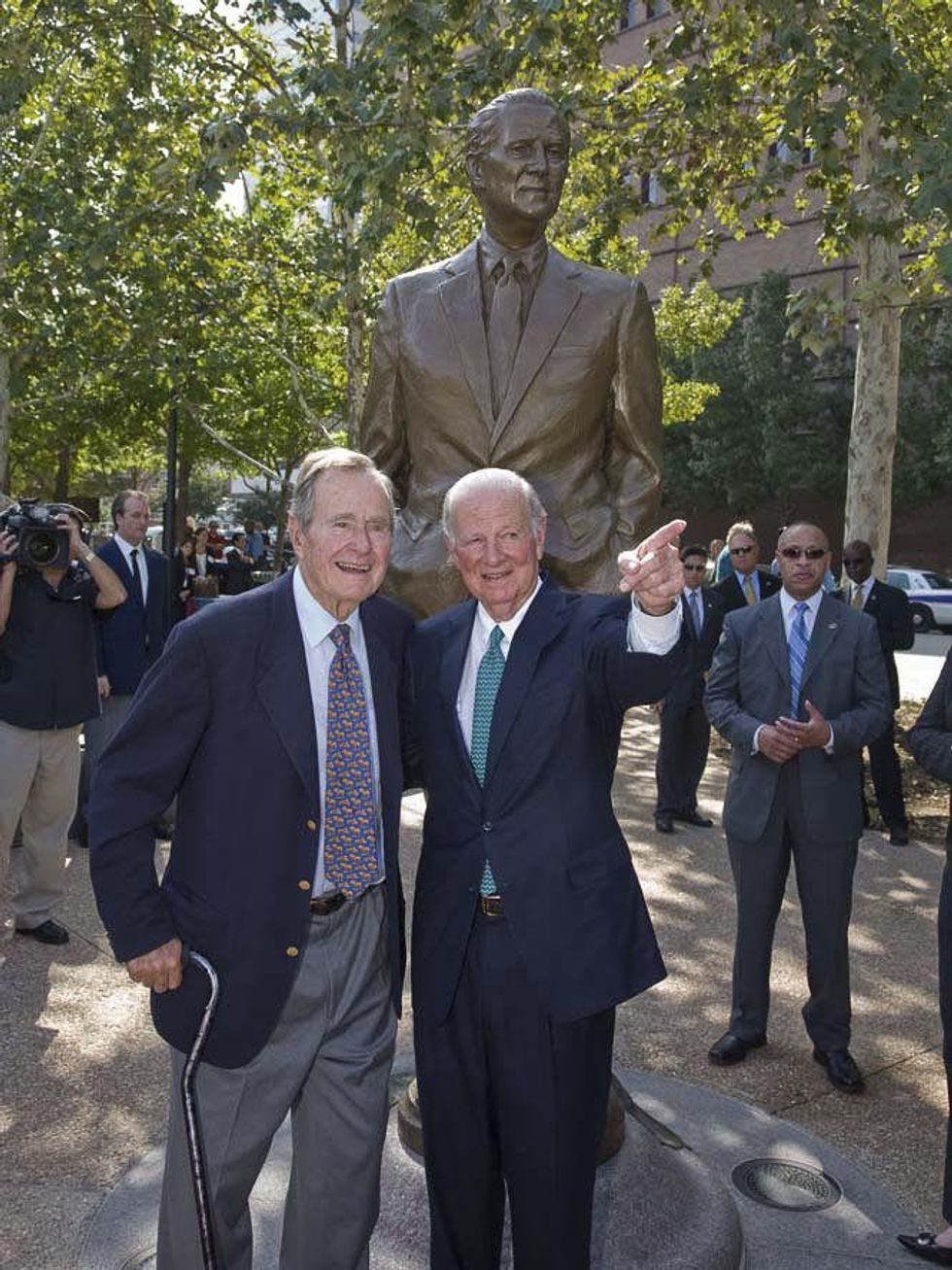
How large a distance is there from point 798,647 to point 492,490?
251 cm

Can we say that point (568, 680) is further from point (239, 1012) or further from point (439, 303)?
point (439, 303)

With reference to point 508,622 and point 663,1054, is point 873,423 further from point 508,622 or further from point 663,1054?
point 508,622

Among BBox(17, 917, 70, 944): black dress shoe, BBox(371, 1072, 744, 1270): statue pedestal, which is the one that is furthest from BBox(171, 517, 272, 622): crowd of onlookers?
BBox(371, 1072, 744, 1270): statue pedestal

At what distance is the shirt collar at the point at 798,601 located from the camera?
474 centimetres

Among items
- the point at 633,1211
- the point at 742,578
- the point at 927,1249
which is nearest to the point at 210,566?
the point at 742,578

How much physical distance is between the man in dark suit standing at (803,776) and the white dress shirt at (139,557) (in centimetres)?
397

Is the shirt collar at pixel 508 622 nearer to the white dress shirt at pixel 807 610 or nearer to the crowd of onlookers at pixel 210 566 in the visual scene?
the white dress shirt at pixel 807 610

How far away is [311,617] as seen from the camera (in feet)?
8.77

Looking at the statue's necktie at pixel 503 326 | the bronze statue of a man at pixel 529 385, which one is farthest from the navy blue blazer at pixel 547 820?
the statue's necktie at pixel 503 326

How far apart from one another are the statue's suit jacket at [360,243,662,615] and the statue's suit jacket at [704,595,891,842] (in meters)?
1.67

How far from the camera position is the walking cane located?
Answer: 8.13 feet

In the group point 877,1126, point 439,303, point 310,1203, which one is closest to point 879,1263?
point 877,1126

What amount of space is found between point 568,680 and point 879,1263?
2.02m

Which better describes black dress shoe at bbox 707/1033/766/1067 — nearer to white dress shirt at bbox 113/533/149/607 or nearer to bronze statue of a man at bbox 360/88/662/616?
bronze statue of a man at bbox 360/88/662/616
